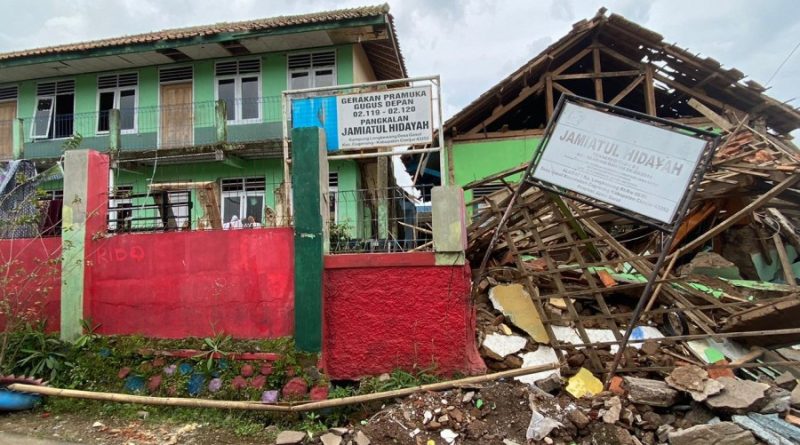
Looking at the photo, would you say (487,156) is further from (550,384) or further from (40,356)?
(40,356)

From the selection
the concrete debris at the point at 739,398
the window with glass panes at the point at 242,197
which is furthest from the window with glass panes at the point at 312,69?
the concrete debris at the point at 739,398

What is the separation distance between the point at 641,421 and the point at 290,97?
5674 millimetres

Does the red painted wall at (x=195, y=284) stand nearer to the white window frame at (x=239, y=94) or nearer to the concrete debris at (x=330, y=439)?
the concrete debris at (x=330, y=439)

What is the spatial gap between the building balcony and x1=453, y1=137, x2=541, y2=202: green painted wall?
4731 mm

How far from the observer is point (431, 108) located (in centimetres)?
607

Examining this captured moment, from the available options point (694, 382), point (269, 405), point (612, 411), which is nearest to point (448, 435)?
point (612, 411)

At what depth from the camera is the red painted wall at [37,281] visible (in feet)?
19.1

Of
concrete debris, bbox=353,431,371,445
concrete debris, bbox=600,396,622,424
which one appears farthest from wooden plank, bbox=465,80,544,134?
→ concrete debris, bbox=353,431,371,445

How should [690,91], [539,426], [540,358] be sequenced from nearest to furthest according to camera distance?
[539,426]
[540,358]
[690,91]

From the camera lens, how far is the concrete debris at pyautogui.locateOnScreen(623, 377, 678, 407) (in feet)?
14.7

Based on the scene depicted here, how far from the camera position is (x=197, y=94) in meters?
13.2

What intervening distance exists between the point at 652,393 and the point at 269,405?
3.73 m

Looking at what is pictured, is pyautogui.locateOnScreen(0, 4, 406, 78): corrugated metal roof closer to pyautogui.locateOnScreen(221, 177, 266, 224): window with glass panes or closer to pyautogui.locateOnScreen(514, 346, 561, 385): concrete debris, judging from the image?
pyautogui.locateOnScreen(221, 177, 266, 224): window with glass panes

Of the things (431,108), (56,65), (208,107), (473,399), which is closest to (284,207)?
(431,108)
